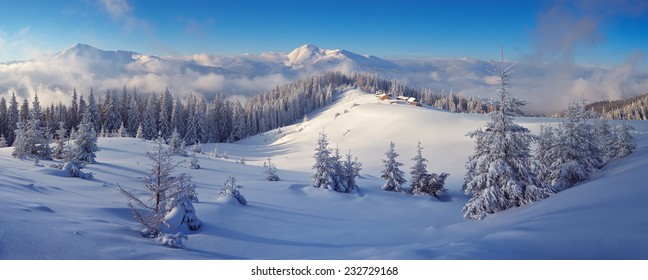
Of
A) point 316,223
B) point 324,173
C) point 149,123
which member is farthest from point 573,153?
point 149,123

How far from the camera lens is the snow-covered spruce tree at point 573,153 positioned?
19.0 metres

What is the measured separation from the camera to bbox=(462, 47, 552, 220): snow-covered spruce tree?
1327cm

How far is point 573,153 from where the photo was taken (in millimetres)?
19625

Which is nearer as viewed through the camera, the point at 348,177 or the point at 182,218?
the point at 182,218

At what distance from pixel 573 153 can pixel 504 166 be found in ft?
31.4

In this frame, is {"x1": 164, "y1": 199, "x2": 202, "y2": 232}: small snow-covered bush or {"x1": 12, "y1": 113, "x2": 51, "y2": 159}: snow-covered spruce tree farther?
{"x1": 12, "y1": 113, "x2": 51, "y2": 159}: snow-covered spruce tree

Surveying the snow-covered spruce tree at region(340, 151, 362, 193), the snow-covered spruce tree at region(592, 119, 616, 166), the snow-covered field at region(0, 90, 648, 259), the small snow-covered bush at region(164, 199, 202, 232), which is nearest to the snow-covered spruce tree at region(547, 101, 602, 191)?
the snow-covered field at region(0, 90, 648, 259)

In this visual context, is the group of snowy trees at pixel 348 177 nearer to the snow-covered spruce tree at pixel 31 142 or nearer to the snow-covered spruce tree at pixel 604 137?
the snow-covered spruce tree at pixel 604 137

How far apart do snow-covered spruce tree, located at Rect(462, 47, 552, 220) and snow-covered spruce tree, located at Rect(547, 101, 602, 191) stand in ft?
20.8

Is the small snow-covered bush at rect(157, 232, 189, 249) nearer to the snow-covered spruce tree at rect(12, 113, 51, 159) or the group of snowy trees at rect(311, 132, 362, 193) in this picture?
the group of snowy trees at rect(311, 132, 362, 193)

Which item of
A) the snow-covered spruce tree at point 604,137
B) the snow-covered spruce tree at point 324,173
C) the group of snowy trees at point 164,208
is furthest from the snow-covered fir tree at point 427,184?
the group of snowy trees at point 164,208

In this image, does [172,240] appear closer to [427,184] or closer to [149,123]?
[427,184]

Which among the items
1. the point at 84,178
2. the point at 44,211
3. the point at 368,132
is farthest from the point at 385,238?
the point at 368,132
